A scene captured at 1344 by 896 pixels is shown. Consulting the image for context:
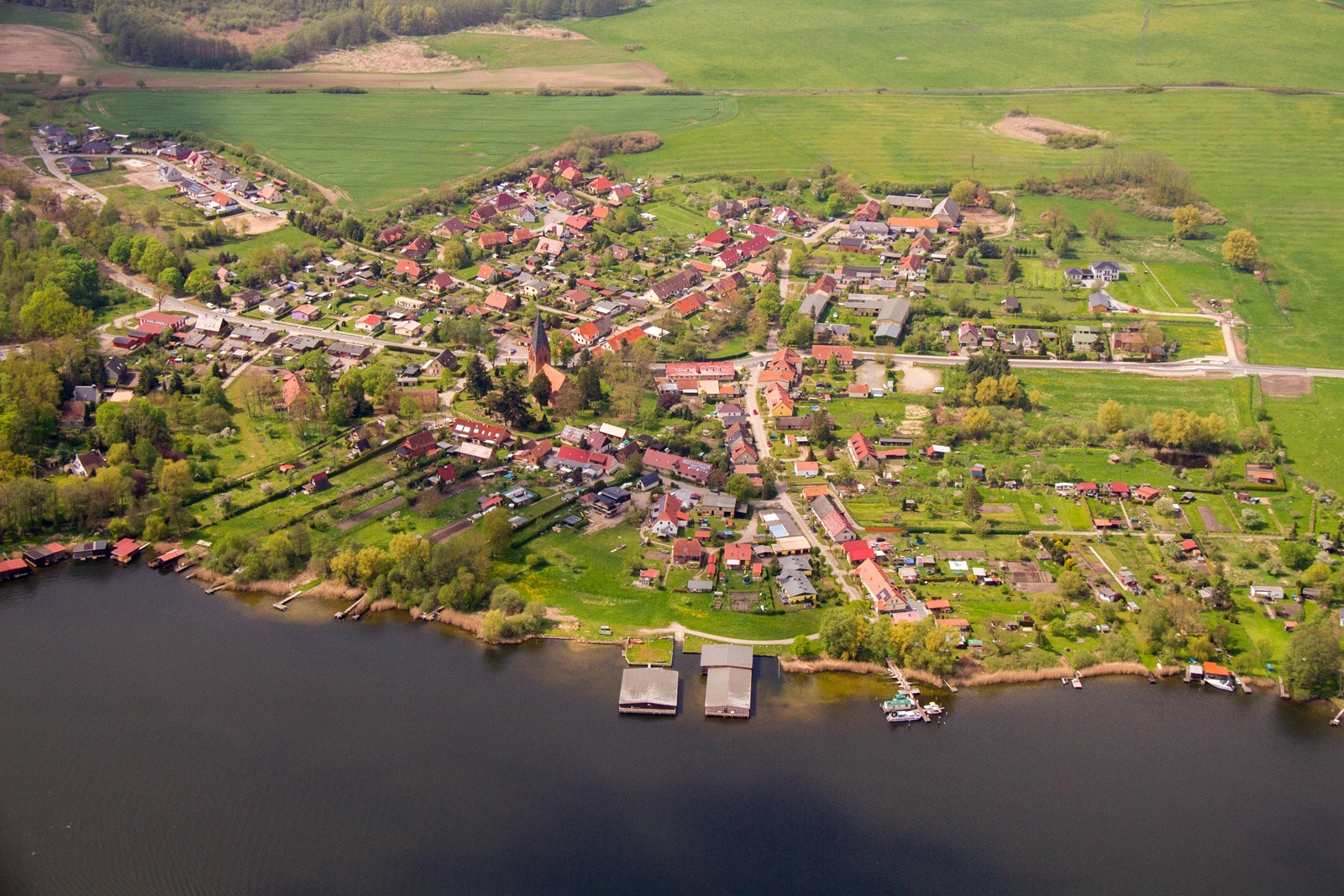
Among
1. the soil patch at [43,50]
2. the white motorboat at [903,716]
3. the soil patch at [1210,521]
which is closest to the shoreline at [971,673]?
the white motorboat at [903,716]

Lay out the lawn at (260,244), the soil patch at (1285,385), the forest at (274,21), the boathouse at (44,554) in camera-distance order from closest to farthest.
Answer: the boathouse at (44,554), the soil patch at (1285,385), the lawn at (260,244), the forest at (274,21)

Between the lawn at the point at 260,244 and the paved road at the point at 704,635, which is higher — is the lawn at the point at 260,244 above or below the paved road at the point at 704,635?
above

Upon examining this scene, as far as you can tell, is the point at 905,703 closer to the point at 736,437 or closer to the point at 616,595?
the point at 616,595

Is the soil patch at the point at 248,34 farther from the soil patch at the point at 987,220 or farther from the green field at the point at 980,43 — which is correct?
the soil patch at the point at 987,220

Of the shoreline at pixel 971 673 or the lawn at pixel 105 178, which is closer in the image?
the shoreline at pixel 971 673

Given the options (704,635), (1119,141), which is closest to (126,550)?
(704,635)

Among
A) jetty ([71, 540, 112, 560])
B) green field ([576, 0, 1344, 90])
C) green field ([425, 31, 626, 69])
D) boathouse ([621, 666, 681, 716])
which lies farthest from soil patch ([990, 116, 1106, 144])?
jetty ([71, 540, 112, 560])
